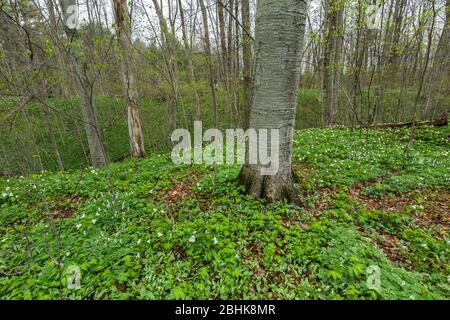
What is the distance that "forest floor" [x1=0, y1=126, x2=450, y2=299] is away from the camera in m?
2.01

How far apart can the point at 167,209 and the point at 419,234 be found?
3.33 metres

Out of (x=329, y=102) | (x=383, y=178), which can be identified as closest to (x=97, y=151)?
(x=383, y=178)

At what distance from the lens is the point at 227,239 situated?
8.23 feet

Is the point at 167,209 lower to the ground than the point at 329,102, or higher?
lower

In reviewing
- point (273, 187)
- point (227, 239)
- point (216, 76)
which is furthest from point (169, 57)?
point (216, 76)

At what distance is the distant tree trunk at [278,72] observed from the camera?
2.62 metres

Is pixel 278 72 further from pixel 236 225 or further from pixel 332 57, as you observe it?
pixel 332 57

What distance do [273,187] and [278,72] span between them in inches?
61.6

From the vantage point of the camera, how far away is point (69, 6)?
208 inches

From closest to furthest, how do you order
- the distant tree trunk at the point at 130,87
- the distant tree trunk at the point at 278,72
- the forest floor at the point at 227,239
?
the forest floor at the point at 227,239, the distant tree trunk at the point at 278,72, the distant tree trunk at the point at 130,87

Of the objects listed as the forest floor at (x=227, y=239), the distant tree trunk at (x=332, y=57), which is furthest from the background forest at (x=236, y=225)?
the distant tree trunk at (x=332, y=57)

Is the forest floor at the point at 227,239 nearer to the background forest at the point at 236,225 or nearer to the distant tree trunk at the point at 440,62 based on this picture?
the background forest at the point at 236,225

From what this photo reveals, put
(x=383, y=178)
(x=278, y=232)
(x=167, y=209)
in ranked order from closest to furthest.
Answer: (x=278, y=232) < (x=167, y=209) < (x=383, y=178)
